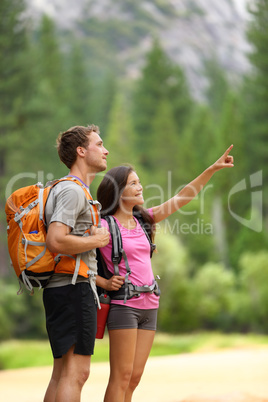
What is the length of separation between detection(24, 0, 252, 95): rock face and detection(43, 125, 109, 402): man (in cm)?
6251

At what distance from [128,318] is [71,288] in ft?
1.44

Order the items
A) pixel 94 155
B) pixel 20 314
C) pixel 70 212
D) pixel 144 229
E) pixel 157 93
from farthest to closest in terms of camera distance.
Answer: pixel 157 93 < pixel 20 314 < pixel 144 229 < pixel 94 155 < pixel 70 212

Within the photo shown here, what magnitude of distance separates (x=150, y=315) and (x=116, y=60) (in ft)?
213

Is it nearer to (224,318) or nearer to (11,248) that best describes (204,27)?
(224,318)

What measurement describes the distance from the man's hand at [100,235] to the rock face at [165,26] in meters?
62.5

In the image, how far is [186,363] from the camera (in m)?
8.49

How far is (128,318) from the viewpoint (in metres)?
3.06

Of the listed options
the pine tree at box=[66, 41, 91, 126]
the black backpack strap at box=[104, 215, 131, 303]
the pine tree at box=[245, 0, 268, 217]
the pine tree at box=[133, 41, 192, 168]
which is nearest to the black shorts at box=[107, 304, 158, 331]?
the black backpack strap at box=[104, 215, 131, 303]

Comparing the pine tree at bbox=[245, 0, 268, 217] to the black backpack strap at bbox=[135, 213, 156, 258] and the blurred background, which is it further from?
the black backpack strap at bbox=[135, 213, 156, 258]

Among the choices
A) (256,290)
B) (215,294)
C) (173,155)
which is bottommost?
(215,294)

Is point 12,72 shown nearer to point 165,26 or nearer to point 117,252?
point 117,252

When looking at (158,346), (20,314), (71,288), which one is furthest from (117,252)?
(20,314)

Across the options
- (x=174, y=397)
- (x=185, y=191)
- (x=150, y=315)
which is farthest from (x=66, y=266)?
(x=174, y=397)

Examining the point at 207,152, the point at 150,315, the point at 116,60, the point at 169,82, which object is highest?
the point at 116,60
